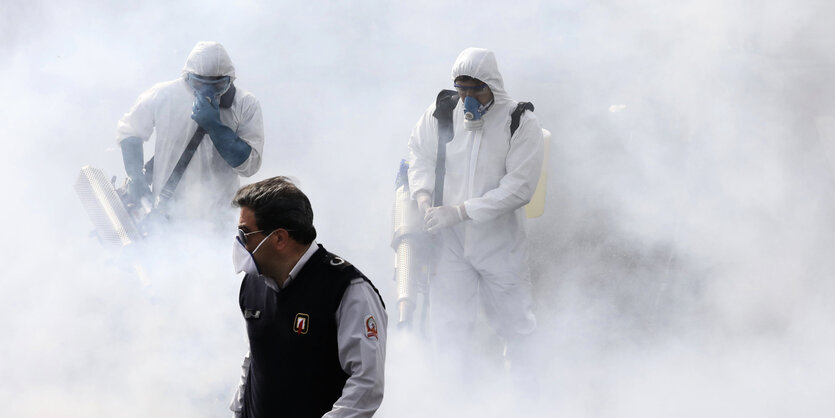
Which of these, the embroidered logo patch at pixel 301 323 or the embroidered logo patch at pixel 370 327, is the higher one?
the embroidered logo patch at pixel 301 323

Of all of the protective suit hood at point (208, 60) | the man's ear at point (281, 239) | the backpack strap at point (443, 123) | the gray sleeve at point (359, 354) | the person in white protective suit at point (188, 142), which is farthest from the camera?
the backpack strap at point (443, 123)

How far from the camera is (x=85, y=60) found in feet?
19.3

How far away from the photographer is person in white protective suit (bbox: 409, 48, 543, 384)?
12.7ft

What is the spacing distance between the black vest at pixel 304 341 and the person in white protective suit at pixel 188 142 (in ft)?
5.76

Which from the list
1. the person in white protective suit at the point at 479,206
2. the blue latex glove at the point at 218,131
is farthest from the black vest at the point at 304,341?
the person in white protective suit at the point at 479,206

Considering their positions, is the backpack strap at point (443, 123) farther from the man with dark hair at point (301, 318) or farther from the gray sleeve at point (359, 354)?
the gray sleeve at point (359, 354)

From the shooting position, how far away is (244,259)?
7.13ft

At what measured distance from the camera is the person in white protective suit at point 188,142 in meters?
3.80

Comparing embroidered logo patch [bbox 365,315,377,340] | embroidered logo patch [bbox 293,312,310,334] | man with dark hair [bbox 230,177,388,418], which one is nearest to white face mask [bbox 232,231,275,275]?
man with dark hair [bbox 230,177,388,418]

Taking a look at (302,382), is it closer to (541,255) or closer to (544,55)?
(541,255)

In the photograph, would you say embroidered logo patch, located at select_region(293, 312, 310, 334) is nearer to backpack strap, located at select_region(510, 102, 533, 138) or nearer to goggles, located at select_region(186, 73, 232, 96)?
goggles, located at select_region(186, 73, 232, 96)

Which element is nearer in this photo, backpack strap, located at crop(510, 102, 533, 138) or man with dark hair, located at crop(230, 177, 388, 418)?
man with dark hair, located at crop(230, 177, 388, 418)

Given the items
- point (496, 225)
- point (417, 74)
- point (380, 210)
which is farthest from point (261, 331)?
point (417, 74)

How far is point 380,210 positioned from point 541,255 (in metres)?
1.13
